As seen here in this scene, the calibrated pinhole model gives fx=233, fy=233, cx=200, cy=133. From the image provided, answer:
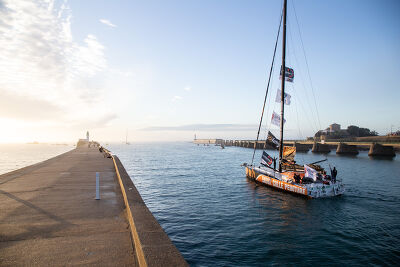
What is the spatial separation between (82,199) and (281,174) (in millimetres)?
17261

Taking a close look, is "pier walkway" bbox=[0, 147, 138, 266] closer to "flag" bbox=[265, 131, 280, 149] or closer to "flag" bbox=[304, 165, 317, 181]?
"flag" bbox=[304, 165, 317, 181]

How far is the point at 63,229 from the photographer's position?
6.70 m

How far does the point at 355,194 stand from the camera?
65.8ft

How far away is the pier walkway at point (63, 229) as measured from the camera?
16.7ft

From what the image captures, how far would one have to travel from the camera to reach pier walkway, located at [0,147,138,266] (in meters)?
5.10

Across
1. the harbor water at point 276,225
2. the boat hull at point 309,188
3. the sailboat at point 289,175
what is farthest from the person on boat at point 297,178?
the harbor water at point 276,225

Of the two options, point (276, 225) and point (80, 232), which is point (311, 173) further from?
point (80, 232)

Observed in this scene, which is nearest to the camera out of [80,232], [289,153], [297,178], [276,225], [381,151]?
[80,232]

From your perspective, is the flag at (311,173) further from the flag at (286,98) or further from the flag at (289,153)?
the flag at (286,98)

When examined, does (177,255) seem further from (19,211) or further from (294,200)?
(294,200)

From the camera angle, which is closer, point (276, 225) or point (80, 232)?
point (80, 232)

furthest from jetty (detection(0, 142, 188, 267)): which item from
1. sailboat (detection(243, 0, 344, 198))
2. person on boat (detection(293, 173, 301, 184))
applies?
person on boat (detection(293, 173, 301, 184))

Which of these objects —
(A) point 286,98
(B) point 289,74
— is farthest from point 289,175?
(B) point 289,74

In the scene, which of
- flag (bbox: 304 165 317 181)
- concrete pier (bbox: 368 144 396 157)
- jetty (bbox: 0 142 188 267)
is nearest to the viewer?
jetty (bbox: 0 142 188 267)
